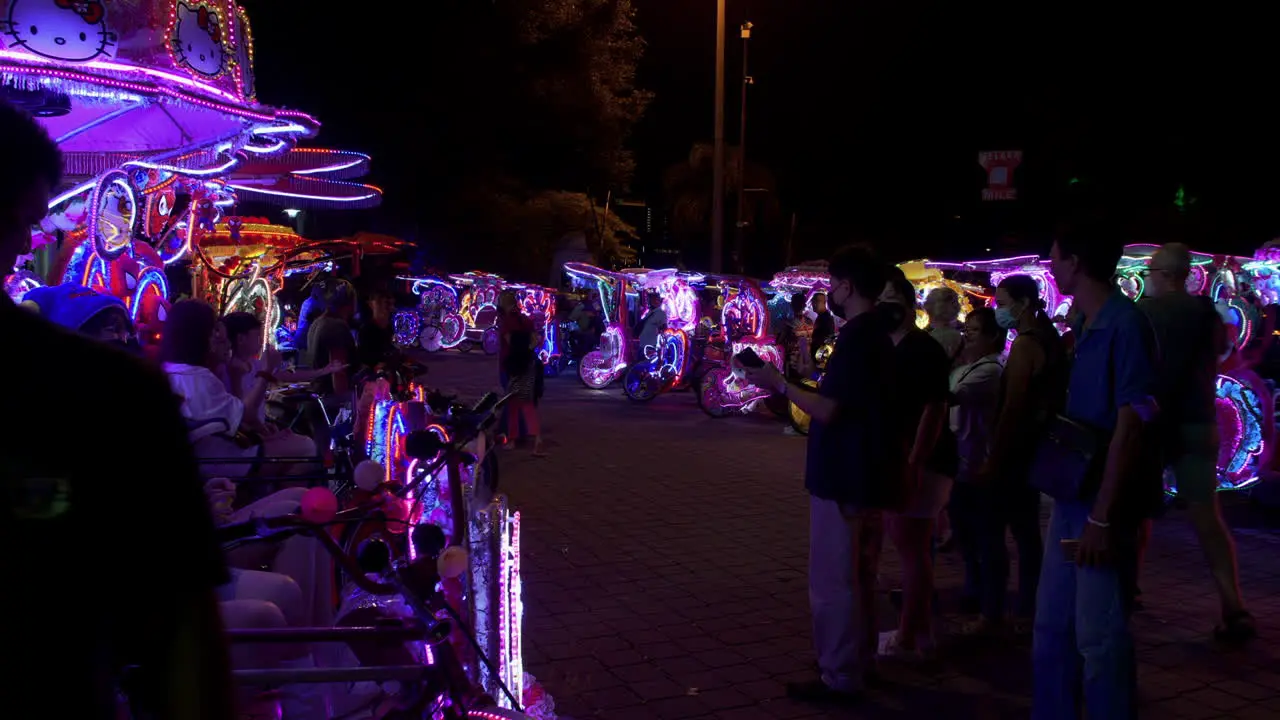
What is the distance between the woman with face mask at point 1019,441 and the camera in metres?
4.08

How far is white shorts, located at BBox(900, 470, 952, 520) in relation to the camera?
4695mm

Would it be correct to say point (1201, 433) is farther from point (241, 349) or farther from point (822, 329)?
point (822, 329)

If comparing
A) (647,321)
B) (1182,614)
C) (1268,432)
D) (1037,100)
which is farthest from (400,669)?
(1037,100)

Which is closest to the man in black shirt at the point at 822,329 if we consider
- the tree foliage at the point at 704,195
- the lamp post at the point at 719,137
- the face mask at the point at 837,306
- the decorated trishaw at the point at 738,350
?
the decorated trishaw at the point at 738,350

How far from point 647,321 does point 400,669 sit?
541 inches

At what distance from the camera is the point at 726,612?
17.4 feet

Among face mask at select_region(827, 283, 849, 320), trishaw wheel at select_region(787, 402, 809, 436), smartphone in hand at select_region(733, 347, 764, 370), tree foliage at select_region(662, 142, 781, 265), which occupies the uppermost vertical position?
tree foliage at select_region(662, 142, 781, 265)

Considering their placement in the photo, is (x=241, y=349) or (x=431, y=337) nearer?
(x=241, y=349)

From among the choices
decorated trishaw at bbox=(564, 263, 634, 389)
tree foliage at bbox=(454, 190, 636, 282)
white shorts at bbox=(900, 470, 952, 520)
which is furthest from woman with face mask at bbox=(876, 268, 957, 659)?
tree foliage at bbox=(454, 190, 636, 282)

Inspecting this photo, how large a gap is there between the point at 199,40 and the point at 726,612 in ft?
17.0

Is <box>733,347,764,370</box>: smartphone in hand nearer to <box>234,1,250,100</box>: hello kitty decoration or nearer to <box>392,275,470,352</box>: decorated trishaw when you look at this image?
<box>234,1,250,100</box>: hello kitty decoration

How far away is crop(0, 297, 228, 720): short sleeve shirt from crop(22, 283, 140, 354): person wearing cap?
4984mm

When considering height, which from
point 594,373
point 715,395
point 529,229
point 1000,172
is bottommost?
point 594,373

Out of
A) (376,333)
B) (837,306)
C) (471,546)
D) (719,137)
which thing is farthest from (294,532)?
(719,137)
